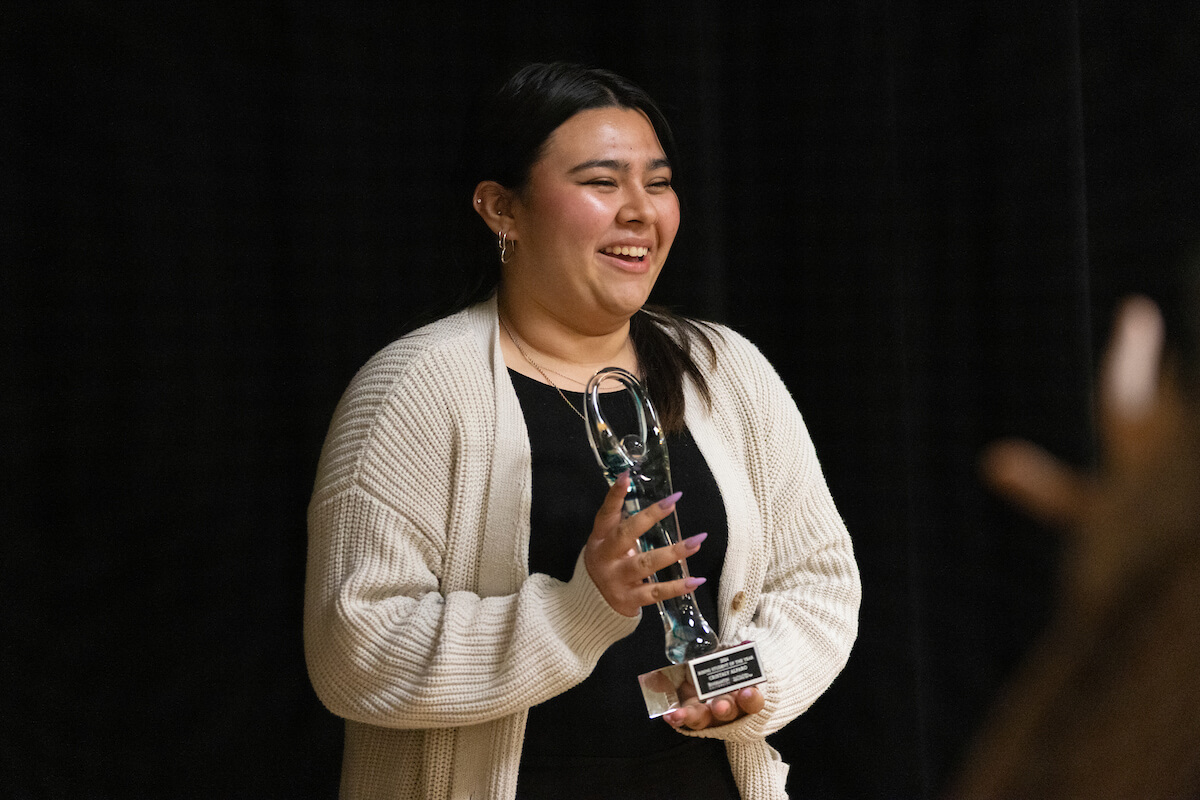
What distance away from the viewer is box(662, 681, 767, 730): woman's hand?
1257 millimetres

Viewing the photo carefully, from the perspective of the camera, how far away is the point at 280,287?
7.28ft

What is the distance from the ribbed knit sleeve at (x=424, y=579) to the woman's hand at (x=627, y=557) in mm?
25

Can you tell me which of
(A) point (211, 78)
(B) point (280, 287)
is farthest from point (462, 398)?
(A) point (211, 78)

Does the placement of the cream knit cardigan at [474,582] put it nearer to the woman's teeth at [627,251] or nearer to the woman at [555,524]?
the woman at [555,524]

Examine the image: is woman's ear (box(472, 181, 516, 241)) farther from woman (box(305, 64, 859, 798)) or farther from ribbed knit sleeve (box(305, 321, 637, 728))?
ribbed knit sleeve (box(305, 321, 637, 728))

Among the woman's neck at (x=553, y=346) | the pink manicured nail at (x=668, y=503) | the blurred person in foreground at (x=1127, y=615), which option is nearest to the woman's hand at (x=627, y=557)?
the pink manicured nail at (x=668, y=503)

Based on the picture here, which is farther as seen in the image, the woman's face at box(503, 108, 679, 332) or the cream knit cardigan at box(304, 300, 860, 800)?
the woman's face at box(503, 108, 679, 332)

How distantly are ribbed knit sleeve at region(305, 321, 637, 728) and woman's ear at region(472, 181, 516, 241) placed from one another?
7.6 inches

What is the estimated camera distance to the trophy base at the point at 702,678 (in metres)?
1.25

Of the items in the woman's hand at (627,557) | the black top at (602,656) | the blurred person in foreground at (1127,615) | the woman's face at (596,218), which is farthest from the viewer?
the woman's face at (596,218)

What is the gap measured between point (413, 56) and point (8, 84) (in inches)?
28.0

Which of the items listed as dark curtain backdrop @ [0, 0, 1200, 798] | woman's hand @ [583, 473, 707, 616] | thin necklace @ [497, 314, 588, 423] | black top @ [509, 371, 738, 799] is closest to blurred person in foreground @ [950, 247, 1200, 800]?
woman's hand @ [583, 473, 707, 616]

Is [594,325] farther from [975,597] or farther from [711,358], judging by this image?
[975,597]

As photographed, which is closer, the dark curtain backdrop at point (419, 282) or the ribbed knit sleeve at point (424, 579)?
the ribbed knit sleeve at point (424, 579)
